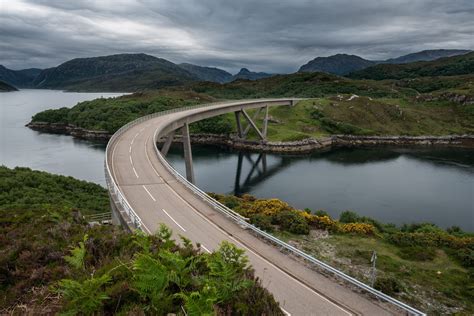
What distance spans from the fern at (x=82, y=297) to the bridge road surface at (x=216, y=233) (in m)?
5.65

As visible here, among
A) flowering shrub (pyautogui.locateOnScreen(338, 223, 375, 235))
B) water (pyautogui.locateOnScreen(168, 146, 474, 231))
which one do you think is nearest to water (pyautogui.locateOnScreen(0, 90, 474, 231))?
water (pyautogui.locateOnScreen(168, 146, 474, 231))

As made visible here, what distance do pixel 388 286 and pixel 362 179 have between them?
4934 cm

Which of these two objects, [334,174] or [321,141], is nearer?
[334,174]

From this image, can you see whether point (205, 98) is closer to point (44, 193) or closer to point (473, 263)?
point (44, 193)

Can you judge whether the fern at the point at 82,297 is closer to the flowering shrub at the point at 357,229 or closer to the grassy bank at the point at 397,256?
the grassy bank at the point at 397,256

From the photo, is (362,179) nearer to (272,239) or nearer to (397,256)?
(397,256)

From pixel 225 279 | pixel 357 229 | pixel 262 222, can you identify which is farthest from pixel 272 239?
pixel 357 229

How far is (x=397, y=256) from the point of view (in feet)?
69.7

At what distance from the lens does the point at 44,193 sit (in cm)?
3738

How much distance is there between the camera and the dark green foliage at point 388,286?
16.1 meters

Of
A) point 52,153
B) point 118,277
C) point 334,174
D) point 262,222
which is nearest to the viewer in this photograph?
point 118,277

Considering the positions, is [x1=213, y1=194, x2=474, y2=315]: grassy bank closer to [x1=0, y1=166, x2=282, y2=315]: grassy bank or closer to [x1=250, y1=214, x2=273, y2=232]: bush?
Result: [x1=250, y1=214, x2=273, y2=232]: bush

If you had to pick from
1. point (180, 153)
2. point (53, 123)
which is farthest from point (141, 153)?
point (53, 123)

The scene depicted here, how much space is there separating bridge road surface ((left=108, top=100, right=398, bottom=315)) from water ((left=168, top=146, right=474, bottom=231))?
76.8 feet
